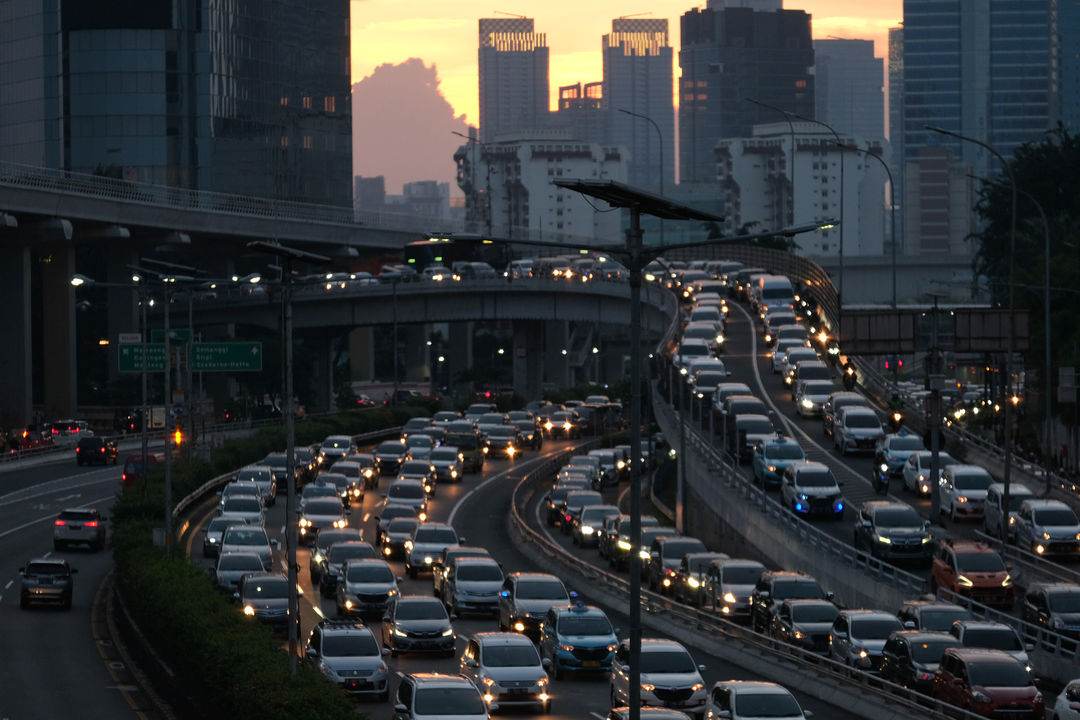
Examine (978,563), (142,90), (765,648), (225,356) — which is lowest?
(765,648)

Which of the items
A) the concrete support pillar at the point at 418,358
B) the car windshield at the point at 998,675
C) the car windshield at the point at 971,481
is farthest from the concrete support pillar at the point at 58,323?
the car windshield at the point at 998,675

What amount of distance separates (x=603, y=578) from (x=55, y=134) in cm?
10721

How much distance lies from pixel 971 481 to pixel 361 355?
425 feet

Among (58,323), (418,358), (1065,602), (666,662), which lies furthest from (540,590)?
(418,358)

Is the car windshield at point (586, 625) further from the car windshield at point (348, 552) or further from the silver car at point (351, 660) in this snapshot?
the car windshield at point (348, 552)

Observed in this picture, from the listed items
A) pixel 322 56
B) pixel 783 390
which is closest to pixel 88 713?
pixel 783 390

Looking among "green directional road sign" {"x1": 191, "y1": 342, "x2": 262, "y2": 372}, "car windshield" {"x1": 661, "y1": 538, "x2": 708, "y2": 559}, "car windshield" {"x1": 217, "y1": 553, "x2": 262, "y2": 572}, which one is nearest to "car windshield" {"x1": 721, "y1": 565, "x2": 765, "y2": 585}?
"car windshield" {"x1": 661, "y1": 538, "x2": 708, "y2": 559}

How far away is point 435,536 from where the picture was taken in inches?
1970

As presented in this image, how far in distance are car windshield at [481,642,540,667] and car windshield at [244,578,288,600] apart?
366 inches

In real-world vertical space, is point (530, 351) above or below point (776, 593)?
above

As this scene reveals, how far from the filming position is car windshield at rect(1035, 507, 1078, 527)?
44906mm

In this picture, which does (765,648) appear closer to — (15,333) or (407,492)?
(407,492)

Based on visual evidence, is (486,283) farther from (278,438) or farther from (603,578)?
(603,578)

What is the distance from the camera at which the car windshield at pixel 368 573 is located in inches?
1641
